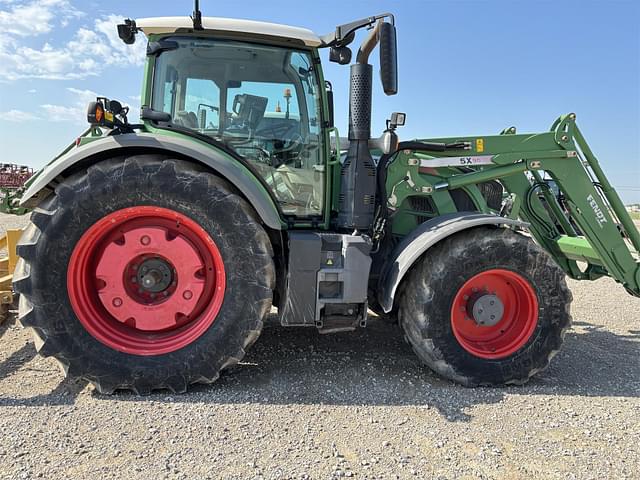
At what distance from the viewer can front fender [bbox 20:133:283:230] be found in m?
2.90

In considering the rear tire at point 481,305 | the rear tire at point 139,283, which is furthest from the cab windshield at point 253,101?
the rear tire at point 481,305

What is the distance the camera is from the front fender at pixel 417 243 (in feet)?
10.4

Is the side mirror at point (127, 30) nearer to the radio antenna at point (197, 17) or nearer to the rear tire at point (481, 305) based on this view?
the radio antenna at point (197, 17)

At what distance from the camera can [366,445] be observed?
2463 mm

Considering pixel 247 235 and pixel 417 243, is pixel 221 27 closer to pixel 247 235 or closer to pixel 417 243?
pixel 247 235

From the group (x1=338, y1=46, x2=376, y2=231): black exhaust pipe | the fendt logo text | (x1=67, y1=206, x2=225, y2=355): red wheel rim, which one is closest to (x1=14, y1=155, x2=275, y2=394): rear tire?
(x1=67, y1=206, x2=225, y2=355): red wheel rim

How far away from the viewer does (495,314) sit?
3344mm

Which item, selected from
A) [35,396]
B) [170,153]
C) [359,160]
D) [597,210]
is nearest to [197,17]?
[170,153]

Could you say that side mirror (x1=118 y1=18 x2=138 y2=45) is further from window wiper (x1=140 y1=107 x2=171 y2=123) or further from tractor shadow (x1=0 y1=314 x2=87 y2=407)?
tractor shadow (x1=0 y1=314 x2=87 y2=407)

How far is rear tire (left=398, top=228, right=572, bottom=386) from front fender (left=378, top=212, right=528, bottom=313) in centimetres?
11

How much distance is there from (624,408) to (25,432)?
3.66 m

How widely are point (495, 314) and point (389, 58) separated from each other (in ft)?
6.46

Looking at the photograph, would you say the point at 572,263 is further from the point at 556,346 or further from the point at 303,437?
the point at 303,437

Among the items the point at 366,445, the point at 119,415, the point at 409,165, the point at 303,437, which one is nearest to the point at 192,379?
the point at 119,415
